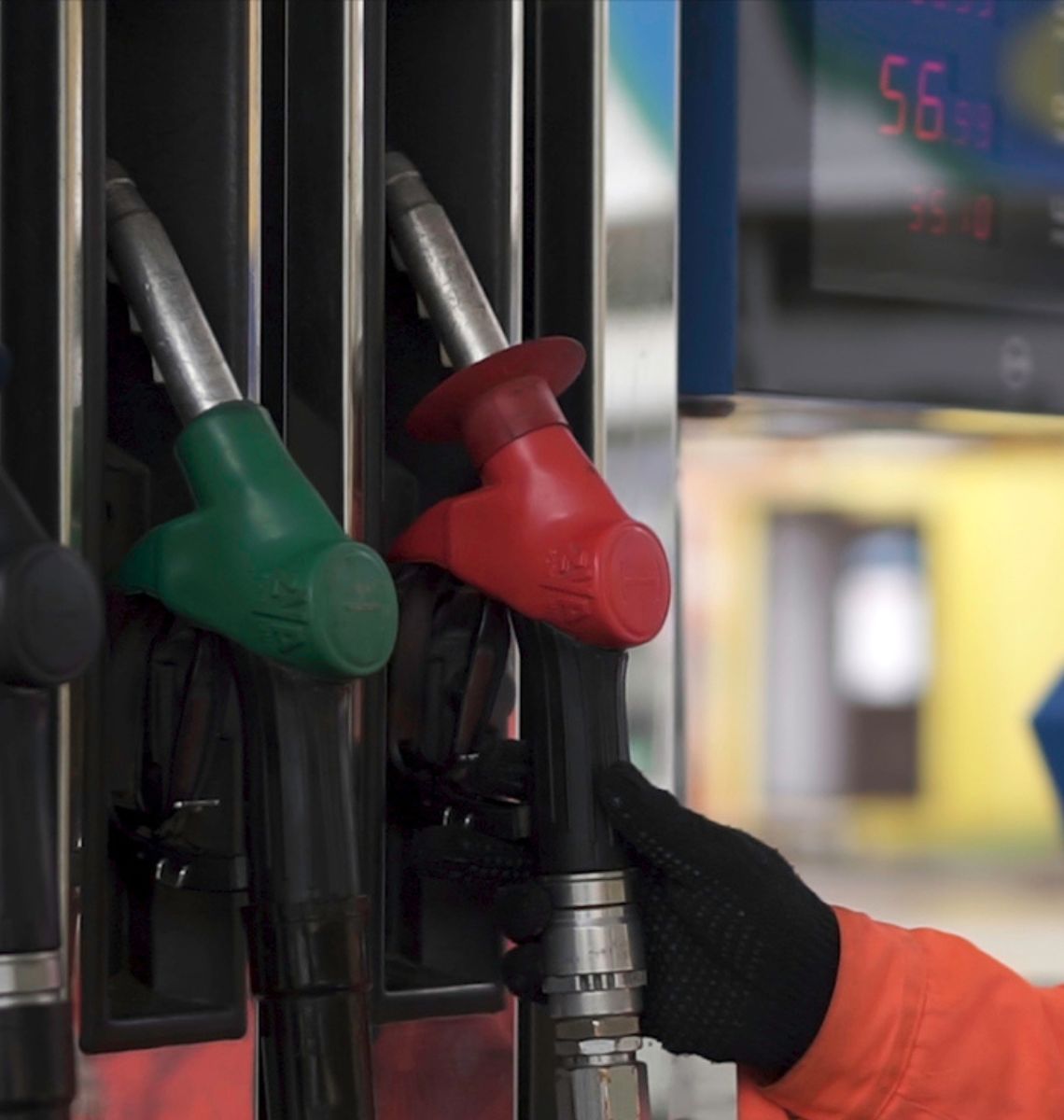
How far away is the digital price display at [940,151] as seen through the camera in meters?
0.92

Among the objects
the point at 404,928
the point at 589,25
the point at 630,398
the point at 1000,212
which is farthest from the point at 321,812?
the point at 1000,212

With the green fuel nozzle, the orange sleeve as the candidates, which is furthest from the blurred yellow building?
the green fuel nozzle

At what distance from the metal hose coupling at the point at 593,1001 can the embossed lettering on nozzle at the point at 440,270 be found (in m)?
0.20

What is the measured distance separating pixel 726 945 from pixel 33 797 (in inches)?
12.5

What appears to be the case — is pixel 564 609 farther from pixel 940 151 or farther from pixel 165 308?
pixel 940 151

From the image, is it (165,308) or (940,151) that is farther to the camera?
(940,151)

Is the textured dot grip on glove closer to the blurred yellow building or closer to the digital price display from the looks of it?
the blurred yellow building

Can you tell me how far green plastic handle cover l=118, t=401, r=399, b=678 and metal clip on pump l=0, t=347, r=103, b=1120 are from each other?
0.07 metres

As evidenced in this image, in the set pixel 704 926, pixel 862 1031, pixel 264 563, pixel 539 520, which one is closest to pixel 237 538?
pixel 264 563

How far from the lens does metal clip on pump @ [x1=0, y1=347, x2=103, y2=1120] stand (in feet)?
Result: 1.81

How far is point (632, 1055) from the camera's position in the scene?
2.30 feet

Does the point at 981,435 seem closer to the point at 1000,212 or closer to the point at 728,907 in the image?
the point at 1000,212

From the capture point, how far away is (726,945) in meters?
0.79

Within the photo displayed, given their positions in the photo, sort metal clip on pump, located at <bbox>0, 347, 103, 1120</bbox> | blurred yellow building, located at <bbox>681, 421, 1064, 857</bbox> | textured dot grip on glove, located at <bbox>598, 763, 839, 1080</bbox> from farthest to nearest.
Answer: blurred yellow building, located at <bbox>681, 421, 1064, 857</bbox> → textured dot grip on glove, located at <bbox>598, 763, 839, 1080</bbox> → metal clip on pump, located at <bbox>0, 347, 103, 1120</bbox>
